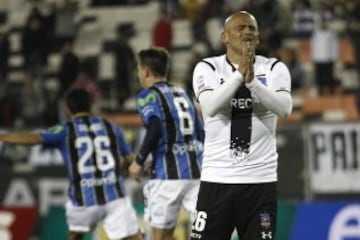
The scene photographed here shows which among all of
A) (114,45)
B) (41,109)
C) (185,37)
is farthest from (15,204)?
(185,37)

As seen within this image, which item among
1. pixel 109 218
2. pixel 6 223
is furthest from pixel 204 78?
pixel 6 223

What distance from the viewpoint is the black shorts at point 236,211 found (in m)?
6.38

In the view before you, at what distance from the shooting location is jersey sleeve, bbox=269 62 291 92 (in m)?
6.36

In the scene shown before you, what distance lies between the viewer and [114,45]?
19016 mm

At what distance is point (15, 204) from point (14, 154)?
0.69 metres

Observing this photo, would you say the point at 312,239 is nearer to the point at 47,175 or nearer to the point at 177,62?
the point at 47,175

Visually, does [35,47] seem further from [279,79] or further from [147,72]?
[279,79]

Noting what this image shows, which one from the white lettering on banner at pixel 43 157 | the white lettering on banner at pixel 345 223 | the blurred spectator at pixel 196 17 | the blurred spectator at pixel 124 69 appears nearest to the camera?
the white lettering on banner at pixel 345 223

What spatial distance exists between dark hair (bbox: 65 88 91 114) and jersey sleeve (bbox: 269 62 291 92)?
2.91m

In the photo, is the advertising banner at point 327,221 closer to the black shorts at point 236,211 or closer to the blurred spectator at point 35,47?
the black shorts at point 236,211

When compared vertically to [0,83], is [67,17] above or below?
above

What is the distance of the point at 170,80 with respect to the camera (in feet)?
59.5

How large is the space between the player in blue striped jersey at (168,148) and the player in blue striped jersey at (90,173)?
55 centimetres

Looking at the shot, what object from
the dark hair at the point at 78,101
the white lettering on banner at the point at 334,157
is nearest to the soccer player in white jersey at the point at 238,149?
the dark hair at the point at 78,101
